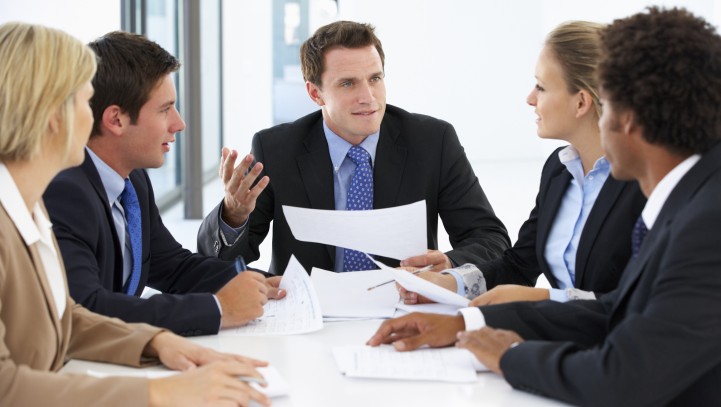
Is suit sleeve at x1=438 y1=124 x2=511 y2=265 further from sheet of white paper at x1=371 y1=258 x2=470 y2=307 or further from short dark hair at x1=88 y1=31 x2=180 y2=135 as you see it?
short dark hair at x1=88 y1=31 x2=180 y2=135

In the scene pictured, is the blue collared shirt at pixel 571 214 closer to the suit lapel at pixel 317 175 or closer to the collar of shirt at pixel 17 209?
the suit lapel at pixel 317 175

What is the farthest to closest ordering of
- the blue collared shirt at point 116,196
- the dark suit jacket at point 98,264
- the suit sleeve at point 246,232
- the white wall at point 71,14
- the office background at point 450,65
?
the office background at point 450,65, the white wall at point 71,14, the suit sleeve at point 246,232, the blue collared shirt at point 116,196, the dark suit jacket at point 98,264

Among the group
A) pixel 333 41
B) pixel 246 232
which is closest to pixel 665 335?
pixel 246 232

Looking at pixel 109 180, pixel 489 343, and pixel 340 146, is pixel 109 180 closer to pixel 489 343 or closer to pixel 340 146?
pixel 340 146

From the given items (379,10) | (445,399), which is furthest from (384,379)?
(379,10)

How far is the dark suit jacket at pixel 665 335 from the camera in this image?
143 cm

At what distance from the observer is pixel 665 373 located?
144 centimetres

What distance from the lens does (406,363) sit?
1769 millimetres

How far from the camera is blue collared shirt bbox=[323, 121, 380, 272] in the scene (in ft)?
10.2

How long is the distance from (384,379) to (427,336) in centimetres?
20

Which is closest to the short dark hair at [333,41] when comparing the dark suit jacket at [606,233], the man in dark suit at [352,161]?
the man in dark suit at [352,161]

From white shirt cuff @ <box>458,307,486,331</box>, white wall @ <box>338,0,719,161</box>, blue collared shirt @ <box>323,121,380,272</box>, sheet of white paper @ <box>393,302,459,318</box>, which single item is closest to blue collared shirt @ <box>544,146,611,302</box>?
sheet of white paper @ <box>393,302,459,318</box>

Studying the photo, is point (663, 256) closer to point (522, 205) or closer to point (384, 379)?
point (384, 379)

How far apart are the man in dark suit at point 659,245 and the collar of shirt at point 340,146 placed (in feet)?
4.66
